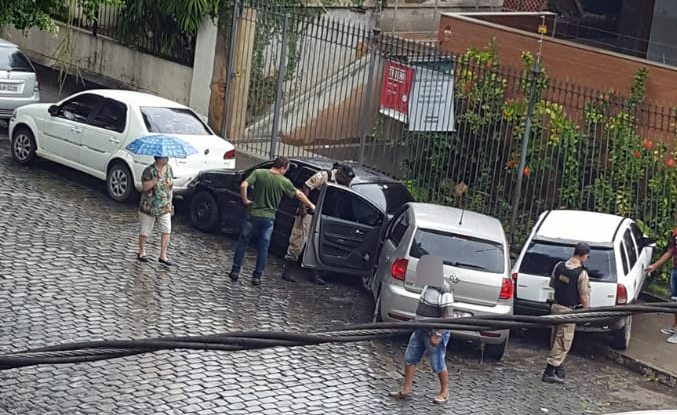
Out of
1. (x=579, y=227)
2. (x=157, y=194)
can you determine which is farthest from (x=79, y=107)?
(x=579, y=227)

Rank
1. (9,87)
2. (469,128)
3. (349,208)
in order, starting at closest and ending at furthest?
(349,208) → (469,128) → (9,87)

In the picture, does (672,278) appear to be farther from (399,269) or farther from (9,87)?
(9,87)

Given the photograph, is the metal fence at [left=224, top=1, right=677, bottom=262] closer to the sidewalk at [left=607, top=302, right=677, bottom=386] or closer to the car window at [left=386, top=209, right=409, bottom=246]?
the sidewalk at [left=607, top=302, right=677, bottom=386]

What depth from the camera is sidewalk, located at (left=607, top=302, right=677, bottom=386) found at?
12742mm

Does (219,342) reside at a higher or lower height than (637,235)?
higher

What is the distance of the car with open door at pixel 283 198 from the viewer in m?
14.2

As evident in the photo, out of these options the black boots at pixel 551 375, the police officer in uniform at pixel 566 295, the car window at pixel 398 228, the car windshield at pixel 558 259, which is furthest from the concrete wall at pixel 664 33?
the black boots at pixel 551 375

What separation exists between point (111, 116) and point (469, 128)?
523 cm

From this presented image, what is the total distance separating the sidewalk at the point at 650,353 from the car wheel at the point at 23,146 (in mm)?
9243

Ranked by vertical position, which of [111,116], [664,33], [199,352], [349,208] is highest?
[664,33]

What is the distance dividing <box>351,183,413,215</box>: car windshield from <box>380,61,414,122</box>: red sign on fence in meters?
3.22

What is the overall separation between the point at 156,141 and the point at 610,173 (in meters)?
6.20

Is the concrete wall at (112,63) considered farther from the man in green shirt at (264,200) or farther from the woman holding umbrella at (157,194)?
the man in green shirt at (264,200)

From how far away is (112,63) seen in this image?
2298 cm
